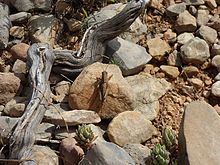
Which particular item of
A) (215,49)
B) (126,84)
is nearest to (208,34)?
(215,49)

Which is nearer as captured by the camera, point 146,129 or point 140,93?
point 146,129

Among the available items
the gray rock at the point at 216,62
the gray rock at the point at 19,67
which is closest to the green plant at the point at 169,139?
the gray rock at the point at 216,62

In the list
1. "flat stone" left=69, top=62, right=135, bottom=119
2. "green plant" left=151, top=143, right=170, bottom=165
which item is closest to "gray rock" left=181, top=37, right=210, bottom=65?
"flat stone" left=69, top=62, right=135, bottom=119

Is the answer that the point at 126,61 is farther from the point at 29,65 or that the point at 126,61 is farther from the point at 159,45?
the point at 29,65

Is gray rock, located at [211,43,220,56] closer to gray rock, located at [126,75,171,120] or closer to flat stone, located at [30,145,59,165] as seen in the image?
gray rock, located at [126,75,171,120]

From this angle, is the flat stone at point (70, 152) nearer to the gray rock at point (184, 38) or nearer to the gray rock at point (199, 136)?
the gray rock at point (199, 136)

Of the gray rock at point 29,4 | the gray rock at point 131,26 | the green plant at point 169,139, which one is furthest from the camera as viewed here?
the gray rock at point 29,4

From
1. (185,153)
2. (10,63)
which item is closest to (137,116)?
(185,153)
